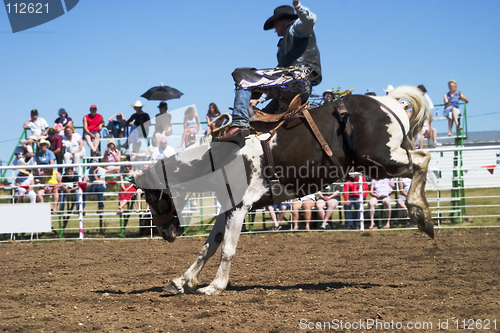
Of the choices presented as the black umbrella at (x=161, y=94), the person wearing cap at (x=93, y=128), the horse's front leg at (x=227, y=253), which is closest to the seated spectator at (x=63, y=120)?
the person wearing cap at (x=93, y=128)

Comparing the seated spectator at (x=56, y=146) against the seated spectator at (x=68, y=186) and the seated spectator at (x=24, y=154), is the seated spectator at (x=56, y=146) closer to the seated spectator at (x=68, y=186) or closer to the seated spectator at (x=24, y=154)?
the seated spectator at (x=24, y=154)

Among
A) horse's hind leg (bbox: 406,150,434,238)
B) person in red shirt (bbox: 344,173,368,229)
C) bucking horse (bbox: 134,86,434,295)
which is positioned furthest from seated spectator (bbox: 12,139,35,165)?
horse's hind leg (bbox: 406,150,434,238)

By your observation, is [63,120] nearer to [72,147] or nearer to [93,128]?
[93,128]

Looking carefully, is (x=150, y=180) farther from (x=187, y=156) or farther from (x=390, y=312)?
(x=390, y=312)

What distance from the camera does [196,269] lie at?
16.7 feet

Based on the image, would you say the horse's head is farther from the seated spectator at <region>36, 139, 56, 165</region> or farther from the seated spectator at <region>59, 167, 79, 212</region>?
the seated spectator at <region>36, 139, 56, 165</region>

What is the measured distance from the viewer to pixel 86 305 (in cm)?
457

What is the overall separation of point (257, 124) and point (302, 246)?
3.82 metres

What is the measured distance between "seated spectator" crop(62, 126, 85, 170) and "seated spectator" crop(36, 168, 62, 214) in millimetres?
1214

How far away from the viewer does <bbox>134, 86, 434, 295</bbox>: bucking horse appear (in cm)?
502

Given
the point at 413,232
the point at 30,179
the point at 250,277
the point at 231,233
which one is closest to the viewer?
the point at 231,233

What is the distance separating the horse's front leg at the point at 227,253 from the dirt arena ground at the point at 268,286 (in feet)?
0.52

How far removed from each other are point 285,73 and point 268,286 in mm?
2325

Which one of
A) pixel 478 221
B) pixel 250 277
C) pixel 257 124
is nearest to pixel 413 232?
pixel 478 221
